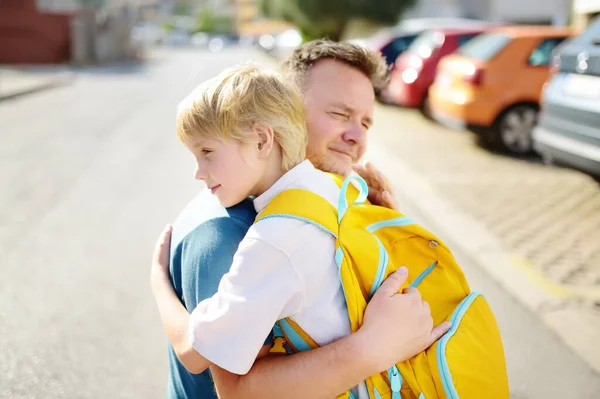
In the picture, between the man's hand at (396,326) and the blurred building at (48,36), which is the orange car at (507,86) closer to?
the man's hand at (396,326)

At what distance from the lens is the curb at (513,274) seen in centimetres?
345

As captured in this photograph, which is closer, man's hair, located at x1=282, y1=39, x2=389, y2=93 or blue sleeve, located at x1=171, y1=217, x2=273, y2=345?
blue sleeve, located at x1=171, y1=217, x2=273, y2=345

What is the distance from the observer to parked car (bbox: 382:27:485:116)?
11430mm

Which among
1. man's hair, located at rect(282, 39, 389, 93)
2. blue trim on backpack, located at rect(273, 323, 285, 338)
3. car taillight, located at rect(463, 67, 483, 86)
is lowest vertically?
car taillight, located at rect(463, 67, 483, 86)

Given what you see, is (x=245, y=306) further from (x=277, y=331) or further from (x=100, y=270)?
(x=100, y=270)

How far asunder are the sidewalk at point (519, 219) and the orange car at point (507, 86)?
0.45m

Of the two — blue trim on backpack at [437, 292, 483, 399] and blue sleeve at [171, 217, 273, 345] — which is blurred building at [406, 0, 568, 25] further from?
blue sleeve at [171, 217, 273, 345]

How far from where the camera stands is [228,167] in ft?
4.89

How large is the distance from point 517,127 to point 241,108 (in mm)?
7915

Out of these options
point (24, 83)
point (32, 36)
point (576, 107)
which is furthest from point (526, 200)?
point (32, 36)

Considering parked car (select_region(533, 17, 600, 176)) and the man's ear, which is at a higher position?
the man's ear

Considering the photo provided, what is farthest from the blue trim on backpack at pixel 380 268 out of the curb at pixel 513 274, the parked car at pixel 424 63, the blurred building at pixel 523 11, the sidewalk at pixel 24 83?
the blurred building at pixel 523 11

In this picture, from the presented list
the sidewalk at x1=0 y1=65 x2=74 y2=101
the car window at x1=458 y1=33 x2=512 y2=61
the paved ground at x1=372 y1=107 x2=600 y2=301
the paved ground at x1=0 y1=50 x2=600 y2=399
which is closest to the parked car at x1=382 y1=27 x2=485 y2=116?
the paved ground at x1=0 y1=50 x2=600 y2=399

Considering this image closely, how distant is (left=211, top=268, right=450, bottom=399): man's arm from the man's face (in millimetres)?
667
